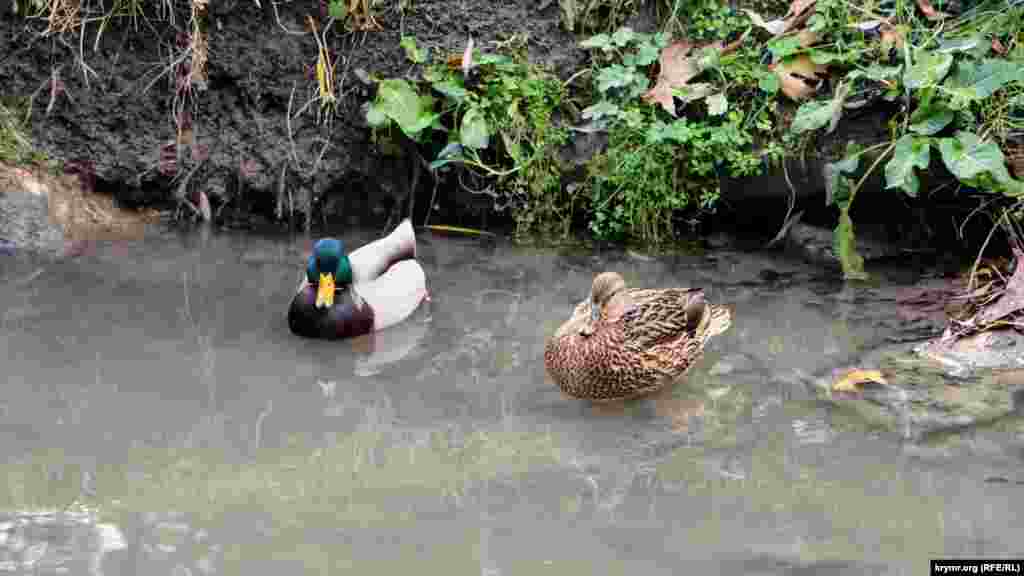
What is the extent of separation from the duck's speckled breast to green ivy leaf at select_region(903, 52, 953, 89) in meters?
2.81

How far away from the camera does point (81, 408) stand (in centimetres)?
493

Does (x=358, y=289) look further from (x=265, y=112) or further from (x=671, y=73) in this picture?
(x=671, y=73)

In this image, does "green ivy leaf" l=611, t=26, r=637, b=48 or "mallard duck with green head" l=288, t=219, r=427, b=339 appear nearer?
"mallard duck with green head" l=288, t=219, r=427, b=339

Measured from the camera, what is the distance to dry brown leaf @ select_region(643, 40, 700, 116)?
21.3 ft

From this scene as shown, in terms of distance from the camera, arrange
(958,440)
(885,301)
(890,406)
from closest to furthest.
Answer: (958,440)
(890,406)
(885,301)

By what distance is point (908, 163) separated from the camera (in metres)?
5.91

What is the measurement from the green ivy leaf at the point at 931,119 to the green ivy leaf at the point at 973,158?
121 millimetres

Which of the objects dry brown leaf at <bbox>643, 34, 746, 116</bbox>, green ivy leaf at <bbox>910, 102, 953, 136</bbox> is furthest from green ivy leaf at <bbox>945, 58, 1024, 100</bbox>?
dry brown leaf at <bbox>643, 34, 746, 116</bbox>

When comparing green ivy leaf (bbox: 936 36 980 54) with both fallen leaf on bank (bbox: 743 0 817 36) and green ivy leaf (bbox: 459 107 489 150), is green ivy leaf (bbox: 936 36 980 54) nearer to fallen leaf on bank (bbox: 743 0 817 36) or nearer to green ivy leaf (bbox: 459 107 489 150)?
fallen leaf on bank (bbox: 743 0 817 36)

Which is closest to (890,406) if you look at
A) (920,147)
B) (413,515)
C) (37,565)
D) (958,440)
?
(958,440)

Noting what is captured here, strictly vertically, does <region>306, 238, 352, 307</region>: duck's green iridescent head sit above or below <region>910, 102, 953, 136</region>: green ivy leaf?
below

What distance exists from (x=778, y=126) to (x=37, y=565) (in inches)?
166

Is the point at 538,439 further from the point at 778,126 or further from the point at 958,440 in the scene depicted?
the point at 778,126

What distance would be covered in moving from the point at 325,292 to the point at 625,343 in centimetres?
153
